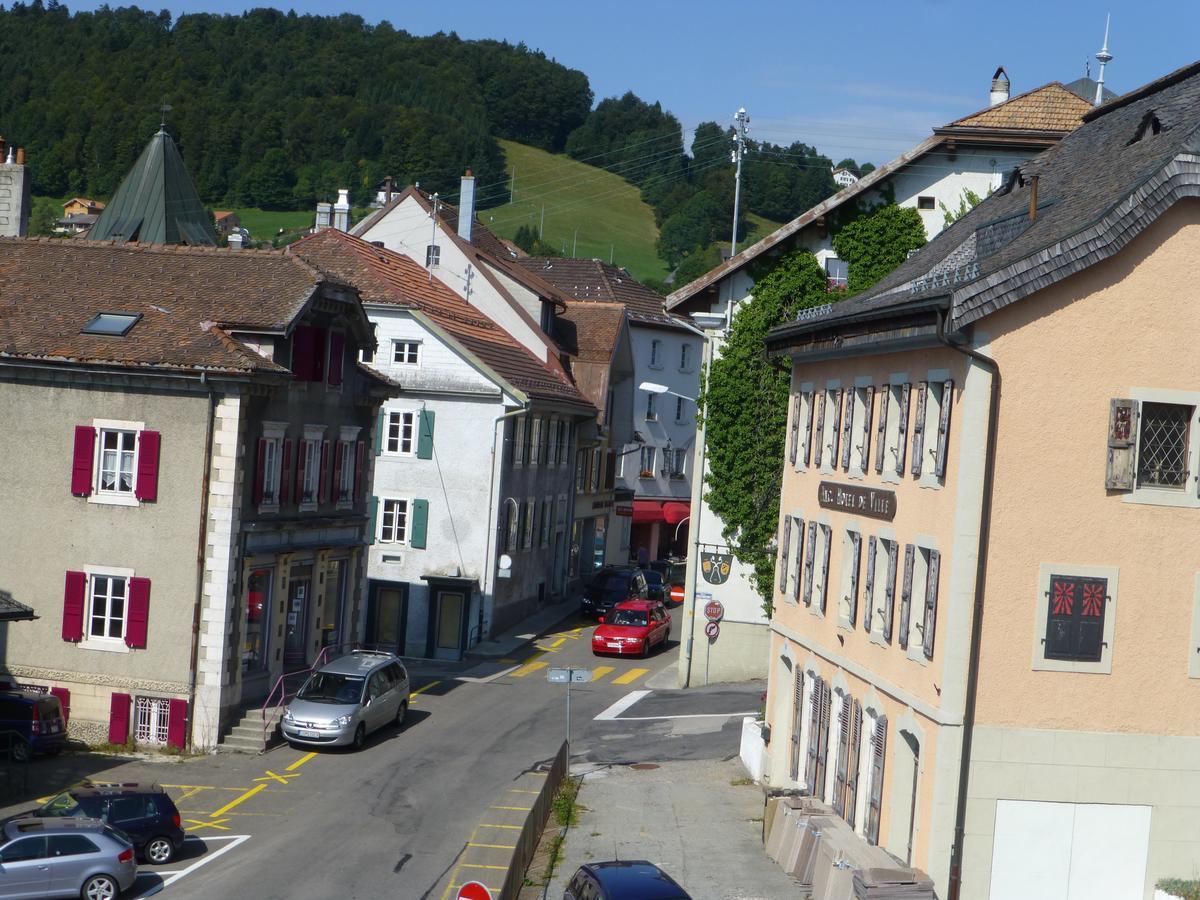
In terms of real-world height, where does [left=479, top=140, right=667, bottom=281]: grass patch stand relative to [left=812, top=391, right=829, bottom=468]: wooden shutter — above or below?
above

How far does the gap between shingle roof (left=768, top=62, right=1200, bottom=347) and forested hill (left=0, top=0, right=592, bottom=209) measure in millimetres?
119765

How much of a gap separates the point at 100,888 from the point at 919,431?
49.4 ft

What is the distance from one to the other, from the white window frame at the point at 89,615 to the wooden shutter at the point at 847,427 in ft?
56.1

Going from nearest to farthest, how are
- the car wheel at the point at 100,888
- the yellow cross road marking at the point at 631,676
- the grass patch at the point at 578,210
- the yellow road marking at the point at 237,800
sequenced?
the car wheel at the point at 100,888 → the yellow road marking at the point at 237,800 → the yellow cross road marking at the point at 631,676 → the grass patch at the point at 578,210

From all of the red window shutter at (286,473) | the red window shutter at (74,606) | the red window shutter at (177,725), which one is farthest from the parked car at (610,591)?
the red window shutter at (74,606)

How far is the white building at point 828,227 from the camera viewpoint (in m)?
42.9

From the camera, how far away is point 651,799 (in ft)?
101

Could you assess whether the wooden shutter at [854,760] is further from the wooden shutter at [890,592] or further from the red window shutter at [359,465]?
the red window shutter at [359,465]

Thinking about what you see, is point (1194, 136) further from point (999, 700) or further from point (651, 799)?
point (651, 799)

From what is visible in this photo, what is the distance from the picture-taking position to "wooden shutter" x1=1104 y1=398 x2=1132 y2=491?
22.2 metres

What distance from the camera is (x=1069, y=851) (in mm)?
22391

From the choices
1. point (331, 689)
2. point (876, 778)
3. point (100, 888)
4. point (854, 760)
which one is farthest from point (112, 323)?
point (876, 778)

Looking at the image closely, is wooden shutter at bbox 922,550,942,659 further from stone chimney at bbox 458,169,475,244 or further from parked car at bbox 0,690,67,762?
stone chimney at bbox 458,169,475,244

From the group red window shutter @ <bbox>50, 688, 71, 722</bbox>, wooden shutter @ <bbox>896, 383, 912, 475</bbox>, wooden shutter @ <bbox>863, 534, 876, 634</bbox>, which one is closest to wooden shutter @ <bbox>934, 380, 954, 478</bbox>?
wooden shutter @ <bbox>896, 383, 912, 475</bbox>
